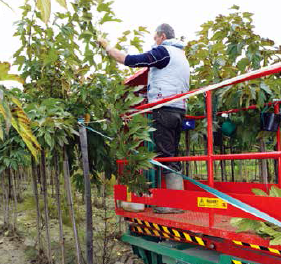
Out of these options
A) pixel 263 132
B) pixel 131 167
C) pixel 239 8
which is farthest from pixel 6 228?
pixel 239 8

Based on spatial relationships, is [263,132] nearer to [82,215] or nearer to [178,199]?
[178,199]

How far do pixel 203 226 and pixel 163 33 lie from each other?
6.94ft

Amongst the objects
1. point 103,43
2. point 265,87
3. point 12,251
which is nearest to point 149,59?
point 103,43

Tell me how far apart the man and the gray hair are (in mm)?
179

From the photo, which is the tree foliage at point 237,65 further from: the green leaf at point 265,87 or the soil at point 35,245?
the soil at point 35,245

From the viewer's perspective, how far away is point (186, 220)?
2.95 meters

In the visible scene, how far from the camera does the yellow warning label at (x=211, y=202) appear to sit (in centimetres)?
246

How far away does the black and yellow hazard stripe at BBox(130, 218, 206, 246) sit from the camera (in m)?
2.88

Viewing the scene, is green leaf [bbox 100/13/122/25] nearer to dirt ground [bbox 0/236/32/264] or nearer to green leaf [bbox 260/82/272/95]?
green leaf [bbox 260/82/272/95]

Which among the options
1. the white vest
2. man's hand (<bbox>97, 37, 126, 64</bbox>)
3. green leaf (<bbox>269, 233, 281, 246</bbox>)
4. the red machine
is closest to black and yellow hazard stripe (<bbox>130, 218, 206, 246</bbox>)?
the red machine

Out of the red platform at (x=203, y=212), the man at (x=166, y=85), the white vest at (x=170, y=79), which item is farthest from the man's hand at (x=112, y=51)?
the red platform at (x=203, y=212)

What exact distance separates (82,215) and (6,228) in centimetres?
139

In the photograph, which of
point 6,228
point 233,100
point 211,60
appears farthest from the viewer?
point 6,228

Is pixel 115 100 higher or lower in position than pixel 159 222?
higher
